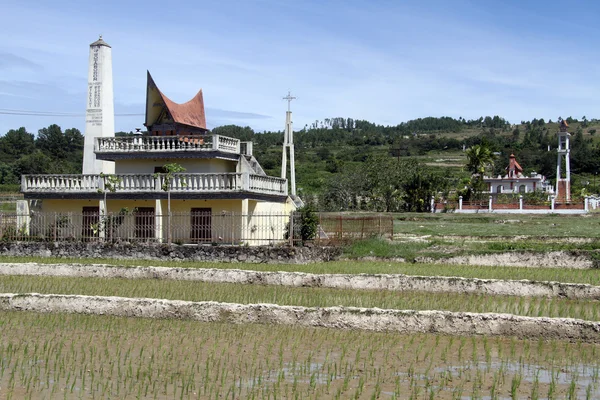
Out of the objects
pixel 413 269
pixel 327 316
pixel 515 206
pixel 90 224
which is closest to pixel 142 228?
pixel 90 224

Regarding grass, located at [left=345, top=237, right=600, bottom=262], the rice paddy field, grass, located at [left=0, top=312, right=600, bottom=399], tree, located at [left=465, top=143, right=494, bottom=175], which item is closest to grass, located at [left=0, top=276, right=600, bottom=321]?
the rice paddy field

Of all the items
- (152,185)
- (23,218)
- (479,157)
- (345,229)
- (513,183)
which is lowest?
(345,229)

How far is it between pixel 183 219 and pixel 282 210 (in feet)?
15.6

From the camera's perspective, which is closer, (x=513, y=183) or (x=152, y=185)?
(x=152, y=185)

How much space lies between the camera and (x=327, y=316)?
14750 mm

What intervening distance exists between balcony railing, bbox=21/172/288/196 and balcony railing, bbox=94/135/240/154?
163cm

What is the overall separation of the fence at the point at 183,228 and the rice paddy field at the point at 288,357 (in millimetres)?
10073

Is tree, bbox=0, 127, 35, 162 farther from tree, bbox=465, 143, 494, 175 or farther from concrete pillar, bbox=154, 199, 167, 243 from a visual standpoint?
concrete pillar, bbox=154, 199, 167, 243

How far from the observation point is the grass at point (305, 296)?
53.9ft

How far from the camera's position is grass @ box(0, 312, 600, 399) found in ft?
33.3

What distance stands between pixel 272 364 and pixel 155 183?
75.1ft

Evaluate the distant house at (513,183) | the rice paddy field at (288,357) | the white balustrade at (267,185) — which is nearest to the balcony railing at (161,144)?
the white balustrade at (267,185)

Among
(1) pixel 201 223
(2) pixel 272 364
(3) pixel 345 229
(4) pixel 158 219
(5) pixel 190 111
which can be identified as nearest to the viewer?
(2) pixel 272 364

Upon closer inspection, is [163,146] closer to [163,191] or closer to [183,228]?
[163,191]
